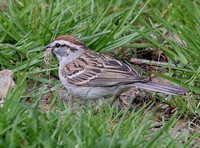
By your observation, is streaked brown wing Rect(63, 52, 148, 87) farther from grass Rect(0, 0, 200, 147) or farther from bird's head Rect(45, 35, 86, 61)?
grass Rect(0, 0, 200, 147)

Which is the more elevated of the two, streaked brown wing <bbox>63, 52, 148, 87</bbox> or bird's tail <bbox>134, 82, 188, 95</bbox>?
streaked brown wing <bbox>63, 52, 148, 87</bbox>

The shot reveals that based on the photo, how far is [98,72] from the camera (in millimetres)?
6770

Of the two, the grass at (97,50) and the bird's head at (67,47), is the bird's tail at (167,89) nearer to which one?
the grass at (97,50)

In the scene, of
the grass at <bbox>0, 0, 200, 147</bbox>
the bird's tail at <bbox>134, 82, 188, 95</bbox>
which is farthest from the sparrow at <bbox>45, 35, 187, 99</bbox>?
the grass at <bbox>0, 0, 200, 147</bbox>

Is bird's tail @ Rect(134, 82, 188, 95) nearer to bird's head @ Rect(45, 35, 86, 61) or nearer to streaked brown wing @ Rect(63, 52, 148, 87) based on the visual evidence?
streaked brown wing @ Rect(63, 52, 148, 87)

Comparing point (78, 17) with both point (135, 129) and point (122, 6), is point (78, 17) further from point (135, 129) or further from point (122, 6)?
point (135, 129)

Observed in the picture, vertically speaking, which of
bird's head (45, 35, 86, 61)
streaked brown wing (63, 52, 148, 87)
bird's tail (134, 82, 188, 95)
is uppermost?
bird's head (45, 35, 86, 61)

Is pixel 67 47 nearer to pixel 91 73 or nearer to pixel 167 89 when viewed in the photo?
pixel 91 73

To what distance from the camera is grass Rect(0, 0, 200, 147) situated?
4.92 meters

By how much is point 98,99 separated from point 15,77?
0.89 m

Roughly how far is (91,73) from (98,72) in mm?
77

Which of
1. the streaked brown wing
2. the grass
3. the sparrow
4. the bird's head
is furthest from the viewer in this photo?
the bird's head

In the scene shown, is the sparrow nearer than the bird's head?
Yes

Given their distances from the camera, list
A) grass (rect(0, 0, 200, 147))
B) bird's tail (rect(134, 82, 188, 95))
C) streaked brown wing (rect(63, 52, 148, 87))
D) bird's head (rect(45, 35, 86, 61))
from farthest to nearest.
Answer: bird's head (rect(45, 35, 86, 61)), streaked brown wing (rect(63, 52, 148, 87)), bird's tail (rect(134, 82, 188, 95)), grass (rect(0, 0, 200, 147))
